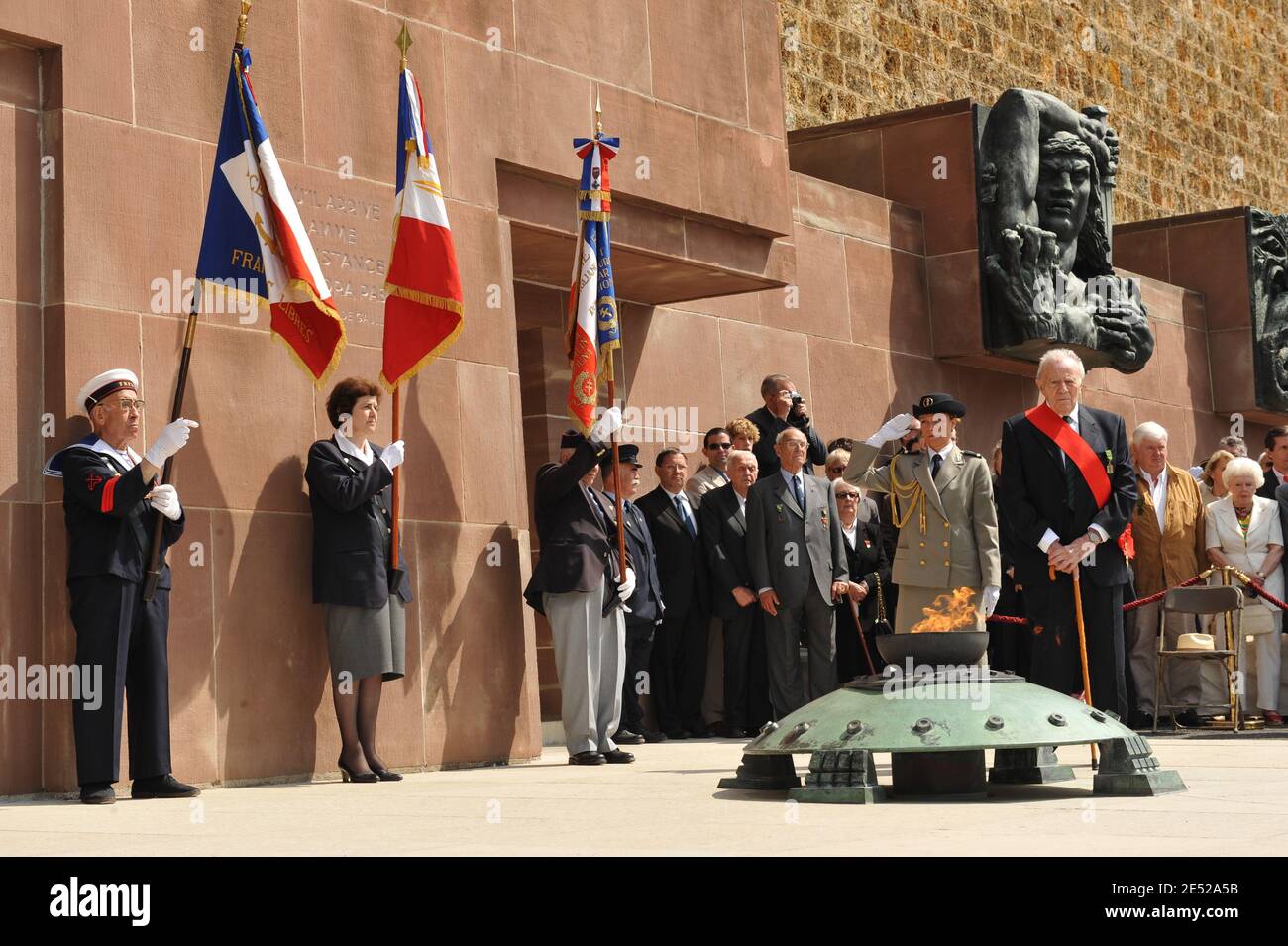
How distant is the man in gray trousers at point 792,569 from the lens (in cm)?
1207

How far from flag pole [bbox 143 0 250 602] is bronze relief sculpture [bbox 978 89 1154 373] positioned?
8.48 metres

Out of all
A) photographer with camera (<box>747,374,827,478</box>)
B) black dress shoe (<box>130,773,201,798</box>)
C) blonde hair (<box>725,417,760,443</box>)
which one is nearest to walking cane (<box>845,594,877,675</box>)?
photographer with camera (<box>747,374,827,478</box>)

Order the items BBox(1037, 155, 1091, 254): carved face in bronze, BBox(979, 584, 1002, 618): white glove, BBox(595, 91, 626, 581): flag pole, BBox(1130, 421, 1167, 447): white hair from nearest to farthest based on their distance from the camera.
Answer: BBox(979, 584, 1002, 618): white glove < BBox(595, 91, 626, 581): flag pole < BBox(1130, 421, 1167, 447): white hair < BBox(1037, 155, 1091, 254): carved face in bronze

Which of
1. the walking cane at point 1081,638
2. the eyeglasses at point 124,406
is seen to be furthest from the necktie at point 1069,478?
the eyeglasses at point 124,406

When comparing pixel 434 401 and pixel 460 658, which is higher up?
pixel 434 401

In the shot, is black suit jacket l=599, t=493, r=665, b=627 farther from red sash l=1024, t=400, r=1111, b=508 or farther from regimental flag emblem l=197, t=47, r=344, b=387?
red sash l=1024, t=400, r=1111, b=508

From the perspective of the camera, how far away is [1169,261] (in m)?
21.1

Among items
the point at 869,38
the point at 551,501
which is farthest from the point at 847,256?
the point at 551,501

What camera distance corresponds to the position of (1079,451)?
8609 millimetres

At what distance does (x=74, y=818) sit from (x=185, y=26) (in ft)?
13.2

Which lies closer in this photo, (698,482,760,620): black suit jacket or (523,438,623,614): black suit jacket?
(523,438,623,614): black suit jacket

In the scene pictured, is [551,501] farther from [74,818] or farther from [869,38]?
[869,38]

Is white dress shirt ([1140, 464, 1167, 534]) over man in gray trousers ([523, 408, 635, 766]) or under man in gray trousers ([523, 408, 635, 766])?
over

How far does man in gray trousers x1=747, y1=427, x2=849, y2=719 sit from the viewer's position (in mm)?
12070
